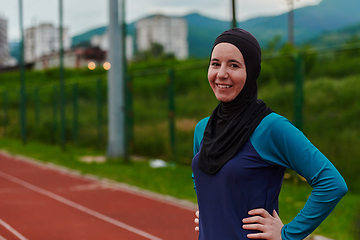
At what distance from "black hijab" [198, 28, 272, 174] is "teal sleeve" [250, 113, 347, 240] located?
0.18 feet

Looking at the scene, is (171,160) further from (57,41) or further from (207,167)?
(207,167)

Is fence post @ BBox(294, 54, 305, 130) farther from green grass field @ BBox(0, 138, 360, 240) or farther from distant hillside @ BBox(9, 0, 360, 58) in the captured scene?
green grass field @ BBox(0, 138, 360, 240)

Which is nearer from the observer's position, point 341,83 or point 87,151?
point 341,83

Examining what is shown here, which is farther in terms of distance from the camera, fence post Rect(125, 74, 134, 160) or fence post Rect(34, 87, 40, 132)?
fence post Rect(34, 87, 40, 132)

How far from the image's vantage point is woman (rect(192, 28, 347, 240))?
1827mm

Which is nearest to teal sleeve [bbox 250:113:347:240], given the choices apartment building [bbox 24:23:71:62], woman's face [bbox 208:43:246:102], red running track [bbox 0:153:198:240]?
woman's face [bbox 208:43:246:102]

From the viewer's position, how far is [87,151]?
16.2 meters

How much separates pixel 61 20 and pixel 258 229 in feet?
50.3

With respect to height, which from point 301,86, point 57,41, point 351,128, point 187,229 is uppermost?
point 57,41

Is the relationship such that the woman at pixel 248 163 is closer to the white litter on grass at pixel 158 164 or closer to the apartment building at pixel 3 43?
the white litter on grass at pixel 158 164

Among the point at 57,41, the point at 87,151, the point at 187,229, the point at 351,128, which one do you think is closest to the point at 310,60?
the point at 351,128

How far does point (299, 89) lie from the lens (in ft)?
28.4

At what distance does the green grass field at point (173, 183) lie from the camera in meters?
5.94

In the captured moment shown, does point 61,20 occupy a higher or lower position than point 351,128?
higher
